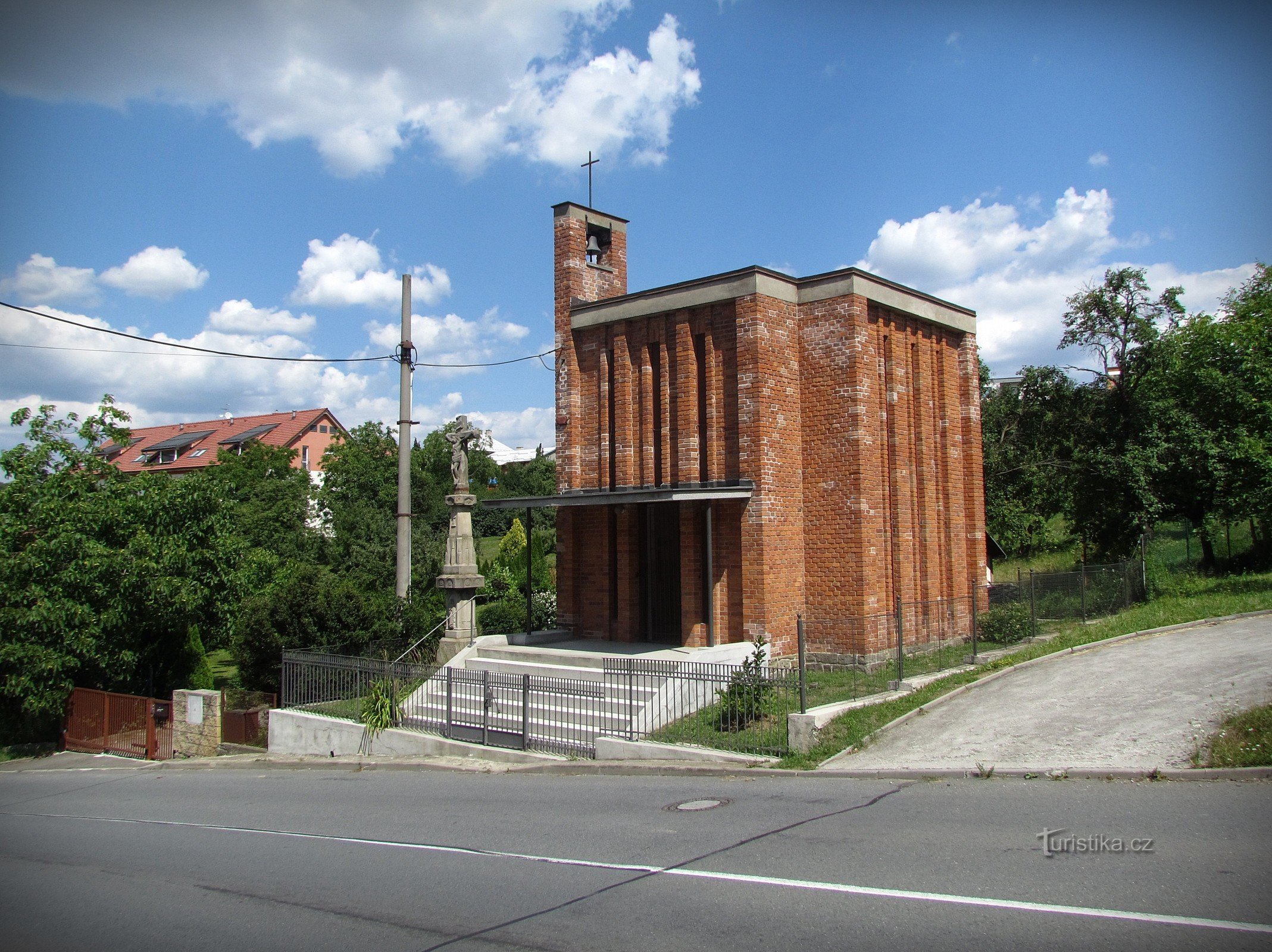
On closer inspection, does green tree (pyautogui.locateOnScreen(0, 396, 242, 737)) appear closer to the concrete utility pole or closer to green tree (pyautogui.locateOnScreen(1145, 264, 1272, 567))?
the concrete utility pole

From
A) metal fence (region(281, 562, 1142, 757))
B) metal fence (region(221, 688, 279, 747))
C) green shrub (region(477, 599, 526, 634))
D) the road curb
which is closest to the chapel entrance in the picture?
metal fence (region(281, 562, 1142, 757))

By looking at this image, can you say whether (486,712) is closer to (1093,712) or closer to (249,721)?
(249,721)

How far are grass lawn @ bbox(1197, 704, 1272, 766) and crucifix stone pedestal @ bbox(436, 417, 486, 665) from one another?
11.6m

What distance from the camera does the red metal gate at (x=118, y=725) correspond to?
17578mm

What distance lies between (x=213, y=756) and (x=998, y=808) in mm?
14410

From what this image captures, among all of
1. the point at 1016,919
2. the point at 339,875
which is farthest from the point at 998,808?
the point at 339,875

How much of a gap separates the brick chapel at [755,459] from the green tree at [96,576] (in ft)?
26.1

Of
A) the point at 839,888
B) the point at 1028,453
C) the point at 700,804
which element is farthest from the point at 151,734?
the point at 1028,453

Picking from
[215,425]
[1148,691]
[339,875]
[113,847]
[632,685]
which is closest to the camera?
[339,875]

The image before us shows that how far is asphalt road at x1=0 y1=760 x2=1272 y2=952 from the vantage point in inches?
205

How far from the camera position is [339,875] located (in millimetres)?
7148

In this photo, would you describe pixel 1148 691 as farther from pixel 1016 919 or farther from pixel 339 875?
pixel 339 875

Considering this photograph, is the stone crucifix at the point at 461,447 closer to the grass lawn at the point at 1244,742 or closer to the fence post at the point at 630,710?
the fence post at the point at 630,710

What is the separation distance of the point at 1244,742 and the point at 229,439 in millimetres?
61797
